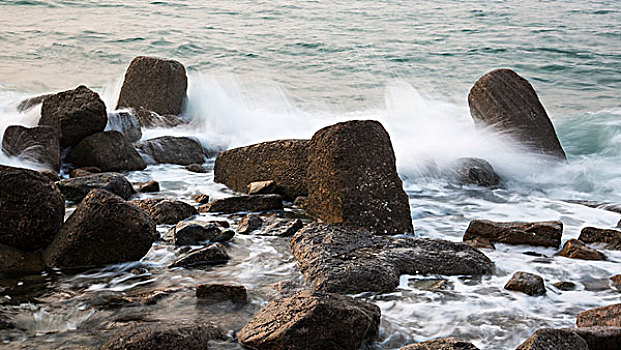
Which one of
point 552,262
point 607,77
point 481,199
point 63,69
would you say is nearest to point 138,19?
point 63,69

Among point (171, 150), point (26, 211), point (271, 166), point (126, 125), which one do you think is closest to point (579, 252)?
point (271, 166)

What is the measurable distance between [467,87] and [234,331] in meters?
9.94

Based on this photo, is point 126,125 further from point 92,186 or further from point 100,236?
point 100,236

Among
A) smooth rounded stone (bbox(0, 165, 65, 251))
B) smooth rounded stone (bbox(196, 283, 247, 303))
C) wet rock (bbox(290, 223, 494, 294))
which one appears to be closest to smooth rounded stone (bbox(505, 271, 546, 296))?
wet rock (bbox(290, 223, 494, 294))

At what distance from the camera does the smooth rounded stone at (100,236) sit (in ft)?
10.2

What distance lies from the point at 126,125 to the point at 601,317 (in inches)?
211

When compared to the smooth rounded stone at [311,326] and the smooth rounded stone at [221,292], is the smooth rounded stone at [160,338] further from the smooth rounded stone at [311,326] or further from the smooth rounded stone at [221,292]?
the smooth rounded stone at [221,292]

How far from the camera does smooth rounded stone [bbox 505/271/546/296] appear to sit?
294 cm

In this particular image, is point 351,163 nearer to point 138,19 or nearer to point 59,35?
point 59,35

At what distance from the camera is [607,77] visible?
39.7 feet

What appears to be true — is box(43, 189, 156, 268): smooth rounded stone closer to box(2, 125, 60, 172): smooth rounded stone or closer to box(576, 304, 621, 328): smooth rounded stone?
box(576, 304, 621, 328): smooth rounded stone

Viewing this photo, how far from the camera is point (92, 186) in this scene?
4.47 meters

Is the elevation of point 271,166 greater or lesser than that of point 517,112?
lesser

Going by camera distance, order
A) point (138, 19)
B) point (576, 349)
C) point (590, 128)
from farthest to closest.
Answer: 1. point (138, 19)
2. point (590, 128)
3. point (576, 349)
